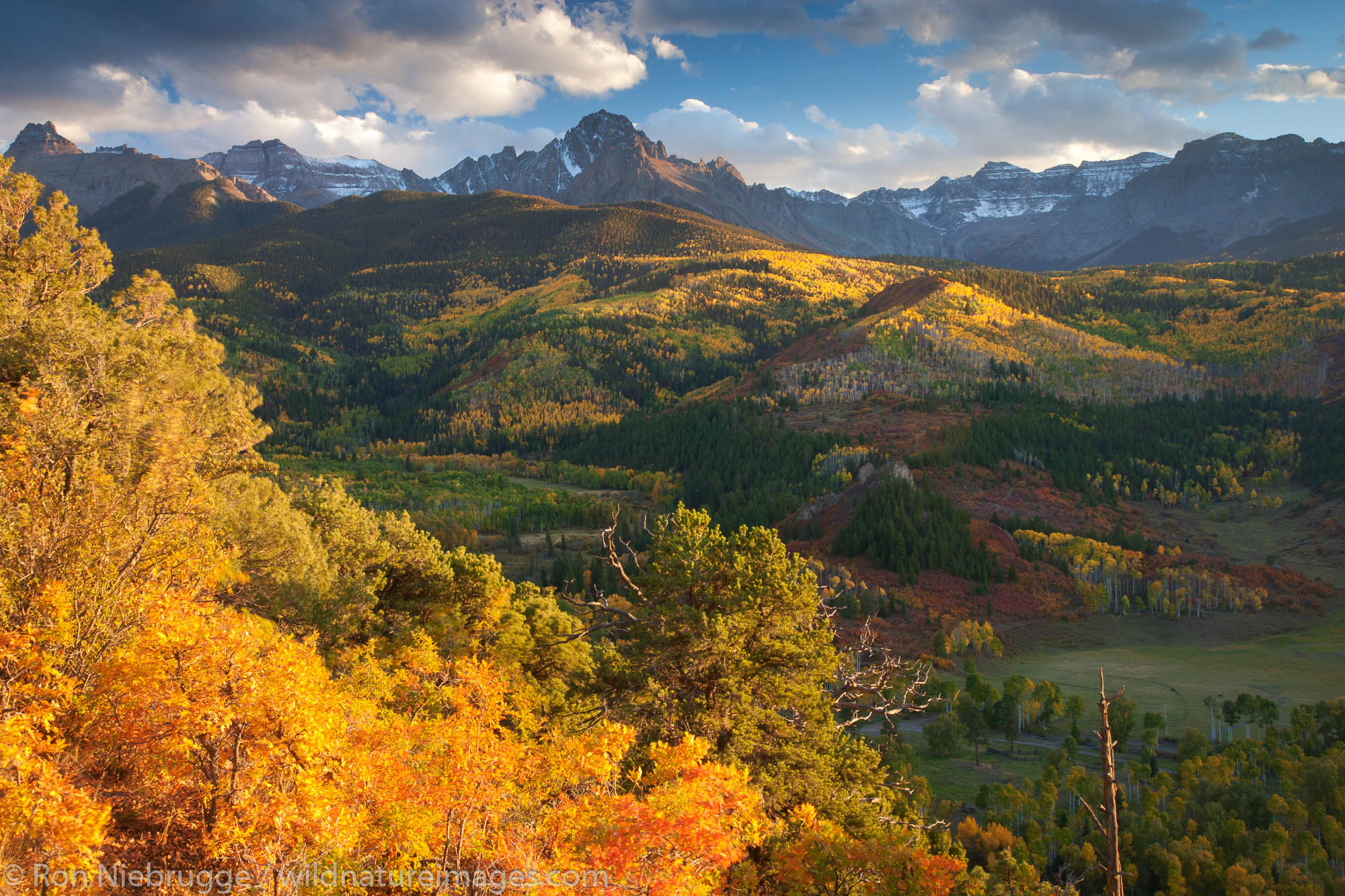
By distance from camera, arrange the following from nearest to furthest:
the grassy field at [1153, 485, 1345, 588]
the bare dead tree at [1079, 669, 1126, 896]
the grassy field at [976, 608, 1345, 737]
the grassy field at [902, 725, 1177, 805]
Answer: the bare dead tree at [1079, 669, 1126, 896]
the grassy field at [902, 725, 1177, 805]
the grassy field at [976, 608, 1345, 737]
the grassy field at [1153, 485, 1345, 588]

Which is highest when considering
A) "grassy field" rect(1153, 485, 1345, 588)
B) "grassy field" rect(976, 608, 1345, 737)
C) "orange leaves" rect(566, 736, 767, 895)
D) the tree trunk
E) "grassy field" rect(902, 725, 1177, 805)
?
the tree trunk

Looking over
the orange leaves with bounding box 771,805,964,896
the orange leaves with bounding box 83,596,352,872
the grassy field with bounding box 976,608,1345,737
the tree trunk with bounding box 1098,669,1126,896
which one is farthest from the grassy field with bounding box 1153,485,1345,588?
the orange leaves with bounding box 83,596,352,872

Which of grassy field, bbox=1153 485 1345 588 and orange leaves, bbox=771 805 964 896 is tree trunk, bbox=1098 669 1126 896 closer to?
orange leaves, bbox=771 805 964 896

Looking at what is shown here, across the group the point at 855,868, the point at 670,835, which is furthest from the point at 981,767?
the point at 670,835

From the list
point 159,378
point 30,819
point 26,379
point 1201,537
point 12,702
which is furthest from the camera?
point 1201,537

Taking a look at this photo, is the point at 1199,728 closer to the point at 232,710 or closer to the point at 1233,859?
the point at 1233,859

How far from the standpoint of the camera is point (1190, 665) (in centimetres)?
10425

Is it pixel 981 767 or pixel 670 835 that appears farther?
pixel 981 767

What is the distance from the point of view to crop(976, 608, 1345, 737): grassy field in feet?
306

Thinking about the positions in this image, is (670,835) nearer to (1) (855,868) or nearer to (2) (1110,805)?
(1) (855,868)

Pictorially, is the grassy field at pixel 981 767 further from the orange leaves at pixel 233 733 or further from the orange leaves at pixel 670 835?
the orange leaves at pixel 233 733

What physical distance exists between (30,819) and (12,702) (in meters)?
4.42

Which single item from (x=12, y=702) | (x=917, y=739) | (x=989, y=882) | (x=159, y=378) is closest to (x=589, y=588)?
(x=917, y=739)

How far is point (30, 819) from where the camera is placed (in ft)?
51.5
